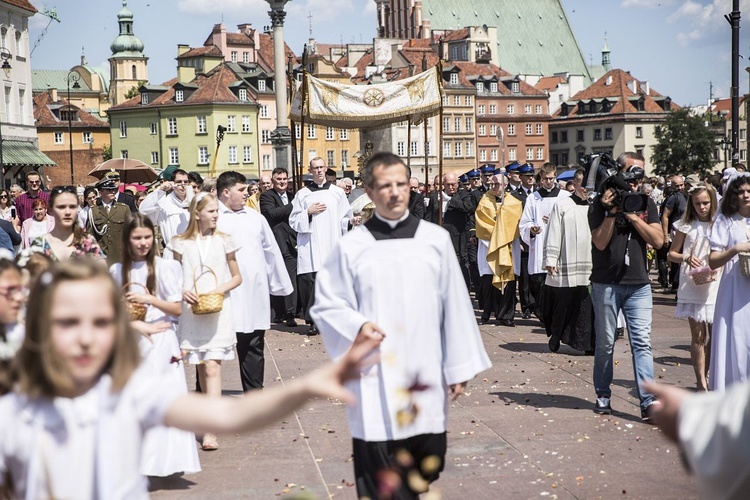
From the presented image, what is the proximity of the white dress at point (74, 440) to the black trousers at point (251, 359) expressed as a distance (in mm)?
6107

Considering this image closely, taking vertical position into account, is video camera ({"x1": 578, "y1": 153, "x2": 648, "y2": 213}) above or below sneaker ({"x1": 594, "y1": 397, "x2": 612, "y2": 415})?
above

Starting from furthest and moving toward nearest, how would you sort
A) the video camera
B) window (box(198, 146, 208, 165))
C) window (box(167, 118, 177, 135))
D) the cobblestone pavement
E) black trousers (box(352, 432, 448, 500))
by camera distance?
window (box(167, 118, 177, 135)) < window (box(198, 146, 208, 165)) < the video camera < the cobblestone pavement < black trousers (box(352, 432, 448, 500))

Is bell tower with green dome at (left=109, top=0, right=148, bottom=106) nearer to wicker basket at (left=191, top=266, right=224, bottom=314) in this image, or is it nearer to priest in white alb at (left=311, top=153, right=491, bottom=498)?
wicker basket at (left=191, top=266, right=224, bottom=314)

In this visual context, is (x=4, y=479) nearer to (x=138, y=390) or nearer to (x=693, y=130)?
(x=138, y=390)

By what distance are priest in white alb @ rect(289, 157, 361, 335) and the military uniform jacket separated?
84.4 inches

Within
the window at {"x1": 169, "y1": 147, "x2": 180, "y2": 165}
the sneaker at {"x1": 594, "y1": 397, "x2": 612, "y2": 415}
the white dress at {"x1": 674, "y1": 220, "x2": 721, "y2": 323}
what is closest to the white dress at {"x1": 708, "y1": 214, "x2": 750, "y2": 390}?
the sneaker at {"x1": 594, "y1": 397, "x2": 612, "y2": 415}

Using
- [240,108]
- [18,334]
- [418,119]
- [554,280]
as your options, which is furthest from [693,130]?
[18,334]

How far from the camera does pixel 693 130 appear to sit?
305ft

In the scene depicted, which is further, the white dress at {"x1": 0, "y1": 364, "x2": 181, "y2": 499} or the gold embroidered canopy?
the gold embroidered canopy

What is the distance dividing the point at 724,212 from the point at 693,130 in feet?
290

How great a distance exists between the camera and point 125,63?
144 m

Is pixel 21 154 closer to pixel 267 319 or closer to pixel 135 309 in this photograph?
pixel 267 319

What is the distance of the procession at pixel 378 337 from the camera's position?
3041 mm

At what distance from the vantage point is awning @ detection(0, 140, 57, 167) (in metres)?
53.6
